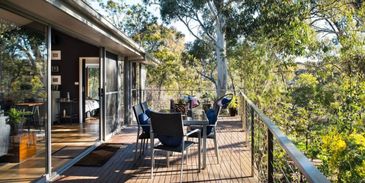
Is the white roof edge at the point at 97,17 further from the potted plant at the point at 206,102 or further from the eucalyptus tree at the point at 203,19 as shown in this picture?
the eucalyptus tree at the point at 203,19

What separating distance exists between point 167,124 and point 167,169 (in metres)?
0.87

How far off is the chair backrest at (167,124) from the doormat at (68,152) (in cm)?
189

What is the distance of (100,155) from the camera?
19.0 feet

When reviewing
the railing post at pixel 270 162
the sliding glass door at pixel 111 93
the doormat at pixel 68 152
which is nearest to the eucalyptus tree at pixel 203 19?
the sliding glass door at pixel 111 93

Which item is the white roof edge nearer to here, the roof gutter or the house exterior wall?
the roof gutter

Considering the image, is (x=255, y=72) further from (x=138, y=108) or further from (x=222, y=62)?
(x=222, y=62)

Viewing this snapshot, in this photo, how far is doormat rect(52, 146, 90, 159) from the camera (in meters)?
5.64

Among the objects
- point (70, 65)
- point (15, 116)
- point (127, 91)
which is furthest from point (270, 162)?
point (70, 65)

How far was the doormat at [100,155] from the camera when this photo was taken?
5.25 meters

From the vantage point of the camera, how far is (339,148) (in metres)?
3.30

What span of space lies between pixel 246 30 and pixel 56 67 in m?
5.80

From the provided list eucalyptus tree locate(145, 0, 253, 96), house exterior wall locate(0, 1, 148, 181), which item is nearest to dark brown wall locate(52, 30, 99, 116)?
house exterior wall locate(0, 1, 148, 181)

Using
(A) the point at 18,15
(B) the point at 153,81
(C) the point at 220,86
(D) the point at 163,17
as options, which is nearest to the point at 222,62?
(C) the point at 220,86

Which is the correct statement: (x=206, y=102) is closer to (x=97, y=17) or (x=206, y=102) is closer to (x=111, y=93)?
(x=111, y=93)
